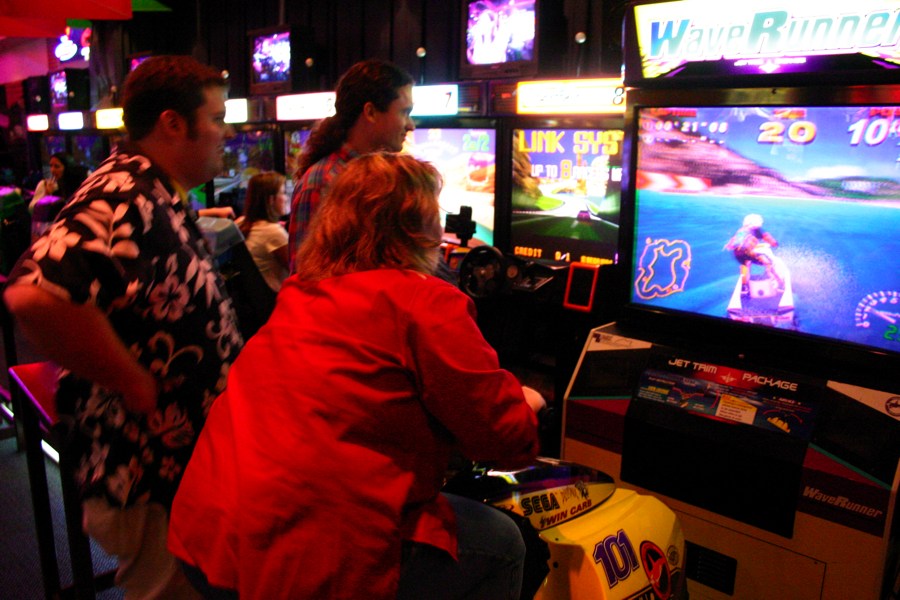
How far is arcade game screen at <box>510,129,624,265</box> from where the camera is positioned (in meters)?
3.71

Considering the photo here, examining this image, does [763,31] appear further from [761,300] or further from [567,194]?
[567,194]

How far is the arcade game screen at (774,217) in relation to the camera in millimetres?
1843

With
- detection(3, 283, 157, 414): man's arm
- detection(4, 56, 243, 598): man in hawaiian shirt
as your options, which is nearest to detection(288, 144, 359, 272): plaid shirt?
detection(4, 56, 243, 598): man in hawaiian shirt

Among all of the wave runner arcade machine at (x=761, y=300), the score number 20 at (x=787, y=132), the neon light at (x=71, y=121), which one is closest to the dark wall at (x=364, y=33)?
the neon light at (x=71, y=121)

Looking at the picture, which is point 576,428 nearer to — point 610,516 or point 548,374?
point 610,516

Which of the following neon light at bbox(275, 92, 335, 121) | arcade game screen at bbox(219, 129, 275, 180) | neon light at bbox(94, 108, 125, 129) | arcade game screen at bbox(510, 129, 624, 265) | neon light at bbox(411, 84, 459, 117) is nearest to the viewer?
arcade game screen at bbox(510, 129, 624, 265)

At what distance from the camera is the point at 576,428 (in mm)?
2332

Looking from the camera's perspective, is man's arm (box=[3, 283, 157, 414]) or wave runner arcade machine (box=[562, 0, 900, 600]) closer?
man's arm (box=[3, 283, 157, 414])

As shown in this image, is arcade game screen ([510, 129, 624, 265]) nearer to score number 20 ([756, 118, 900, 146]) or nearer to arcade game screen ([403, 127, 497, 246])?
arcade game screen ([403, 127, 497, 246])

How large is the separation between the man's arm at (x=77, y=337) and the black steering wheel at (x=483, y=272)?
5.18ft

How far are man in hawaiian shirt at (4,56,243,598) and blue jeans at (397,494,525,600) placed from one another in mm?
581

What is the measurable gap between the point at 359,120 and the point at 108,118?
19.7ft

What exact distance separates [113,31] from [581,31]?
20.1ft

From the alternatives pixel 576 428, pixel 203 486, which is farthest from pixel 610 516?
pixel 203 486
